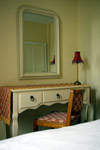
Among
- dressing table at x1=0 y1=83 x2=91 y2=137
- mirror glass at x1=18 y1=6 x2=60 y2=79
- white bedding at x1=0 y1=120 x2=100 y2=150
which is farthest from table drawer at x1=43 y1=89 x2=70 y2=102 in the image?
white bedding at x1=0 y1=120 x2=100 y2=150

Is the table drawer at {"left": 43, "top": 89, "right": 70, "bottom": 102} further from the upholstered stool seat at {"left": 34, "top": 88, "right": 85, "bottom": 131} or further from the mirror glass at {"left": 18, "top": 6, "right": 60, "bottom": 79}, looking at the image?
the mirror glass at {"left": 18, "top": 6, "right": 60, "bottom": 79}

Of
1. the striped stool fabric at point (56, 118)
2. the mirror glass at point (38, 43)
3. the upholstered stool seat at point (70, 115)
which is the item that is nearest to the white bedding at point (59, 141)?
the upholstered stool seat at point (70, 115)

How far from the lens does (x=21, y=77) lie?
7.90 feet

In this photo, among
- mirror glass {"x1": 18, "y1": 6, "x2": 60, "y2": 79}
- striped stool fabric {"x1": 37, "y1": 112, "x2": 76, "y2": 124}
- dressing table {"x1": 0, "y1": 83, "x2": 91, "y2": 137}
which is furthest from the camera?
mirror glass {"x1": 18, "y1": 6, "x2": 60, "y2": 79}

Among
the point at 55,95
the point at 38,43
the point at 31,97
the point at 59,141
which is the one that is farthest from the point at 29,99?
the point at 59,141

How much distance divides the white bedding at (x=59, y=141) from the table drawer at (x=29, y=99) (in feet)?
2.96

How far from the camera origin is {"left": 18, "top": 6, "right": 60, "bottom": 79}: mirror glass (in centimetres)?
243

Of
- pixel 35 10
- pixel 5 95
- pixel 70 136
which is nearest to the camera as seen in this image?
pixel 70 136

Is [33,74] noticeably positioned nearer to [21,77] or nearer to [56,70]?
[21,77]

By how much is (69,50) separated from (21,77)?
976 millimetres

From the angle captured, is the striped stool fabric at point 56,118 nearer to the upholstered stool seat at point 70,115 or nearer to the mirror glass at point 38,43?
the upholstered stool seat at point 70,115

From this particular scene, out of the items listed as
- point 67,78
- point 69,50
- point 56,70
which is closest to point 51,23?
point 69,50

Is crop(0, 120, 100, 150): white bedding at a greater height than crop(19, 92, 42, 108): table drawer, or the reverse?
A: crop(19, 92, 42, 108): table drawer

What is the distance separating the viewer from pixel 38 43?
256cm
